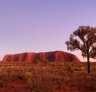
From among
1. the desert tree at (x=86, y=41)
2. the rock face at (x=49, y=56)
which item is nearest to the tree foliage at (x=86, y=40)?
the desert tree at (x=86, y=41)

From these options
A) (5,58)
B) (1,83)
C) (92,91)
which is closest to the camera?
(92,91)

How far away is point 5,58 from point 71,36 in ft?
408

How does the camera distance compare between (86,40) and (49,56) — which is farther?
(49,56)

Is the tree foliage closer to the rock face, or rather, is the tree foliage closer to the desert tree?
the desert tree

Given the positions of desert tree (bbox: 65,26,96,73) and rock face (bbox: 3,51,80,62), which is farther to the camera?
rock face (bbox: 3,51,80,62)

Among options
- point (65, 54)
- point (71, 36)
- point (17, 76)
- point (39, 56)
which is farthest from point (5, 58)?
point (17, 76)

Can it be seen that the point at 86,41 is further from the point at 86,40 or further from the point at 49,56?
the point at 49,56

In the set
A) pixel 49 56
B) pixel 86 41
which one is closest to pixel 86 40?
pixel 86 41

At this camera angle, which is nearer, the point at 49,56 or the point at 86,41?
the point at 86,41

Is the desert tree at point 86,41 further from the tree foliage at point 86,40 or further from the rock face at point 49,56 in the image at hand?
the rock face at point 49,56

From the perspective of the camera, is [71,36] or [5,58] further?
[5,58]

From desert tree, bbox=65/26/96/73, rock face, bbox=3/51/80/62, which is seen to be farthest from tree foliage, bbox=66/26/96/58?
rock face, bbox=3/51/80/62

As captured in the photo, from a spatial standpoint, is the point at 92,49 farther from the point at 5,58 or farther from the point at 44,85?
the point at 5,58

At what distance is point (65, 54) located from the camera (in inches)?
5320
